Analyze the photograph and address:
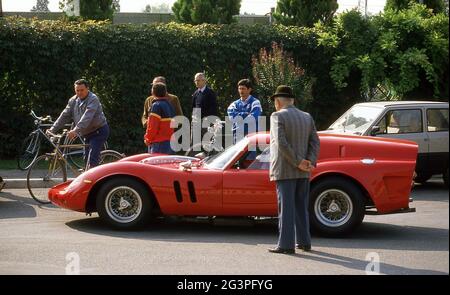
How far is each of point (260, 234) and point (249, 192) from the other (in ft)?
2.02

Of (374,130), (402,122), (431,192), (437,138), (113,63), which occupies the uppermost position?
(113,63)

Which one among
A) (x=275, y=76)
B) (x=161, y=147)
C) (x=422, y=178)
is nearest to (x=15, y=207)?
(x=161, y=147)

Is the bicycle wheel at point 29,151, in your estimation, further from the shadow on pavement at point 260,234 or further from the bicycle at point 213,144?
the shadow on pavement at point 260,234

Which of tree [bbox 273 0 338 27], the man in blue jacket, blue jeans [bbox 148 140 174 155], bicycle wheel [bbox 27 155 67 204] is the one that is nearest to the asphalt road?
bicycle wheel [bbox 27 155 67 204]

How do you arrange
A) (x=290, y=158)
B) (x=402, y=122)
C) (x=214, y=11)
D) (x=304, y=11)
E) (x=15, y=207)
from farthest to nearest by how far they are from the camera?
1. (x=214, y=11)
2. (x=304, y=11)
3. (x=402, y=122)
4. (x=15, y=207)
5. (x=290, y=158)

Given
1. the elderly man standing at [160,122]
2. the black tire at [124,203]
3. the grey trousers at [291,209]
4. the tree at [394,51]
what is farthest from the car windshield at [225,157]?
the tree at [394,51]

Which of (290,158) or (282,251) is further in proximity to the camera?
(282,251)

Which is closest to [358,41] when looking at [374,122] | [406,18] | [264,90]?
[406,18]

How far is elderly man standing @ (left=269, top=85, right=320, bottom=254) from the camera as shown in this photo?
7953 mm

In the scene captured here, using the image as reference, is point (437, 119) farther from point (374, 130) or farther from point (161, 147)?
point (161, 147)

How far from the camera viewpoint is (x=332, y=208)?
9.01 m

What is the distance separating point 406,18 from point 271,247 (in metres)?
10.8

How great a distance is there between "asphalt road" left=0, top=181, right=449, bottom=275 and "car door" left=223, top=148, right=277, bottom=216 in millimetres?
313

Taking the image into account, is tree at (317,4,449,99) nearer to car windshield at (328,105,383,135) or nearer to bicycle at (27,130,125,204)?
car windshield at (328,105,383,135)
